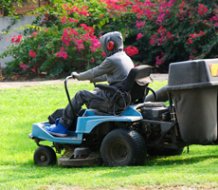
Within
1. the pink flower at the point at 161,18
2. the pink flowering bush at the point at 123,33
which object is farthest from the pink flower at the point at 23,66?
the pink flower at the point at 161,18

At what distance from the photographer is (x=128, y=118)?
964 centimetres

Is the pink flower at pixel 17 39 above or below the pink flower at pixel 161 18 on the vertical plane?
below

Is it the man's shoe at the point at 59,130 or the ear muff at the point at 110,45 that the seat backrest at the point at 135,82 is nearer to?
the ear muff at the point at 110,45

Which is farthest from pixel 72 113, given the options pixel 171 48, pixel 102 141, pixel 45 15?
pixel 45 15

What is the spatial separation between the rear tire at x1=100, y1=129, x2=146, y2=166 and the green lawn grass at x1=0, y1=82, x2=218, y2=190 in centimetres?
15

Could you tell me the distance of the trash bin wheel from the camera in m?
10.4

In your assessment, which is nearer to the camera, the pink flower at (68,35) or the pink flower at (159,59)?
the pink flower at (159,59)

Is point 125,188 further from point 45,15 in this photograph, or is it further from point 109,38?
point 45,15

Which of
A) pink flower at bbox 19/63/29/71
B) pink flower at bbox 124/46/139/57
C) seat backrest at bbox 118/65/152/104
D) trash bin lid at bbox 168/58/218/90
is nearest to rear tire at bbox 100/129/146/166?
seat backrest at bbox 118/65/152/104

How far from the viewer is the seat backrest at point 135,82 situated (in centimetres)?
980

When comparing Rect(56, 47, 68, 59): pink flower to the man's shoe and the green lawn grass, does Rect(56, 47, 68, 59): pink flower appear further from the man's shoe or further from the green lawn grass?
the man's shoe

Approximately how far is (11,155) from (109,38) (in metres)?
2.28

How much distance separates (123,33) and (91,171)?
11.3 m

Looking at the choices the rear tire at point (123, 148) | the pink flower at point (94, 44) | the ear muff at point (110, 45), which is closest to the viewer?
the rear tire at point (123, 148)
